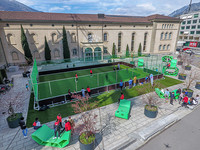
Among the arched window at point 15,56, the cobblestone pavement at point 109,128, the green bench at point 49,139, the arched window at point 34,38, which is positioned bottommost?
the cobblestone pavement at point 109,128

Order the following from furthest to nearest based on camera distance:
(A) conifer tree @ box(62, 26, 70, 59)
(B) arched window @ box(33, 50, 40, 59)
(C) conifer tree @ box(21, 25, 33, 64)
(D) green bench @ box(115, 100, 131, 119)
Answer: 1. (A) conifer tree @ box(62, 26, 70, 59)
2. (B) arched window @ box(33, 50, 40, 59)
3. (C) conifer tree @ box(21, 25, 33, 64)
4. (D) green bench @ box(115, 100, 131, 119)

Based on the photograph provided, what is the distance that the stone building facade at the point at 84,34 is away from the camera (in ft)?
103

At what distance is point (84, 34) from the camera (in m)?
36.7

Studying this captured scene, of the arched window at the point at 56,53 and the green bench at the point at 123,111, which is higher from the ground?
the arched window at the point at 56,53

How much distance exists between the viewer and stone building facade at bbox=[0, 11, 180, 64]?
31.4 meters

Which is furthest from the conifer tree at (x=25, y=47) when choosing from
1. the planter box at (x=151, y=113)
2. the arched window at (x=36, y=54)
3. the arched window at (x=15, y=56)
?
the planter box at (x=151, y=113)

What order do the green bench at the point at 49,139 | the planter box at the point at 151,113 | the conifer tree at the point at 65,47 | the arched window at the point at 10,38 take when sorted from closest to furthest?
1. the green bench at the point at 49,139
2. the planter box at the point at 151,113
3. the arched window at the point at 10,38
4. the conifer tree at the point at 65,47

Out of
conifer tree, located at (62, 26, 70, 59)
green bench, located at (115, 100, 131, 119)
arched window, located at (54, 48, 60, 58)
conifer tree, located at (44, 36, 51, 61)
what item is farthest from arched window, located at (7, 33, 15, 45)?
green bench, located at (115, 100, 131, 119)

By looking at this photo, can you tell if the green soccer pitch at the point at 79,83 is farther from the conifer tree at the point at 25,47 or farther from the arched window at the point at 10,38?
the arched window at the point at 10,38

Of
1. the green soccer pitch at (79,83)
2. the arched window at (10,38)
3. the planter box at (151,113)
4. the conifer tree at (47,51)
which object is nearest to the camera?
the planter box at (151,113)

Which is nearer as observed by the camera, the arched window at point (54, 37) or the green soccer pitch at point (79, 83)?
the green soccer pitch at point (79, 83)

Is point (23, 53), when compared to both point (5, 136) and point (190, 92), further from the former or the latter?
point (190, 92)

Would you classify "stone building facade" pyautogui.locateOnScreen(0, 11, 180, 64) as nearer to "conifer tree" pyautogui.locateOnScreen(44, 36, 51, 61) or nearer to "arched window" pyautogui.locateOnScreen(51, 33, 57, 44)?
"arched window" pyautogui.locateOnScreen(51, 33, 57, 44)

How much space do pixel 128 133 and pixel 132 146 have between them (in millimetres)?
1089
